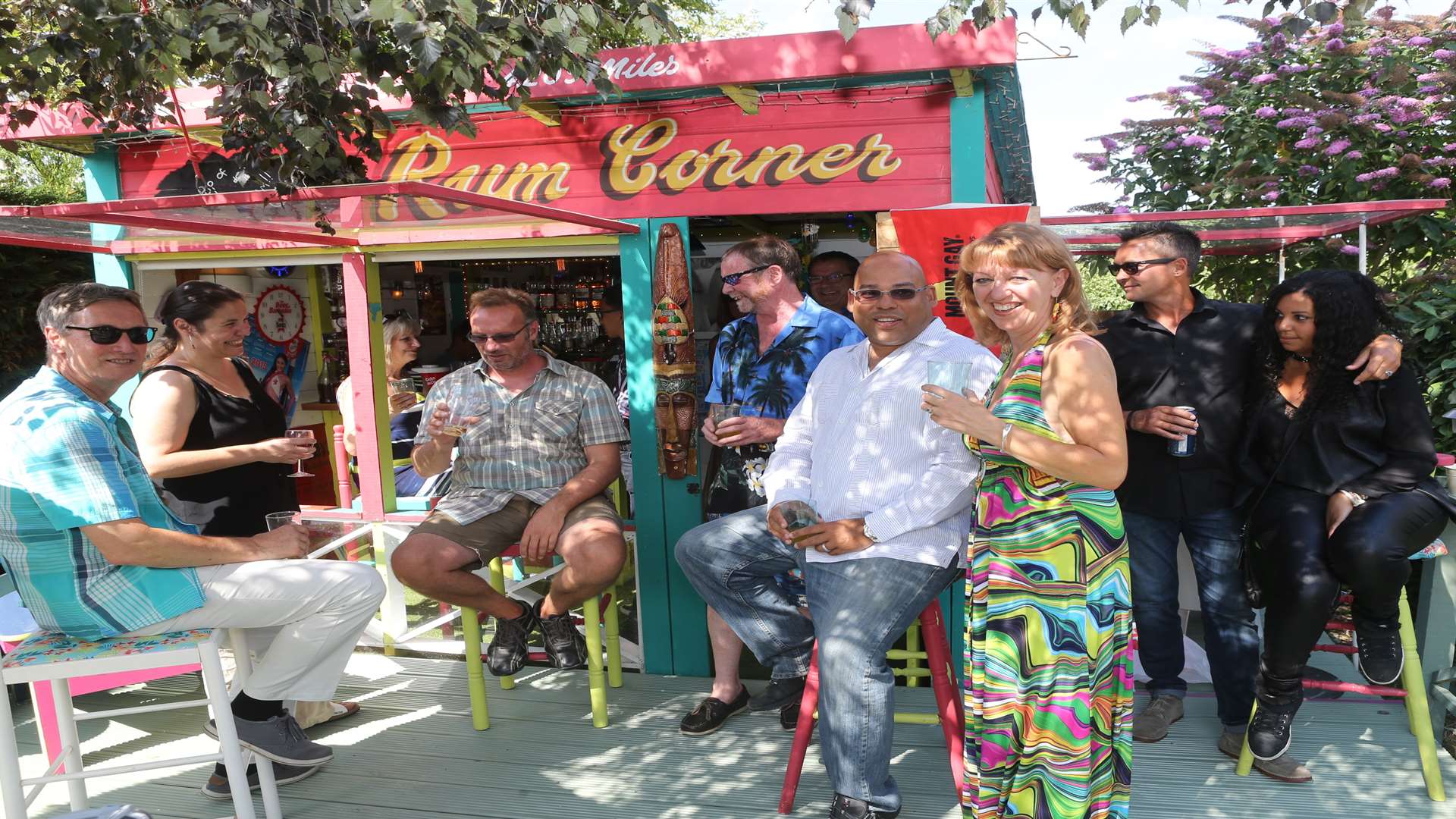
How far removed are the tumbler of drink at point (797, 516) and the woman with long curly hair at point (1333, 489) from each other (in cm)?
148

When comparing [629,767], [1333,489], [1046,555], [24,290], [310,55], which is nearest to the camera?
[1046,555]

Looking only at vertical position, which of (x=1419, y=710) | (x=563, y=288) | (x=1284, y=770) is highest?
(x=563, y=288)

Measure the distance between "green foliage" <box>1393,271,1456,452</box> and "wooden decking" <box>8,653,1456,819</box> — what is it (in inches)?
63.9

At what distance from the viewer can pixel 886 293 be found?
2703mm

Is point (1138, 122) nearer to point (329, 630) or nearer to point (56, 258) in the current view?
point (329, 630)

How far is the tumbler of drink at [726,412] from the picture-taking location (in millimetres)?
3143

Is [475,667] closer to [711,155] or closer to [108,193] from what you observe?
[711,155]

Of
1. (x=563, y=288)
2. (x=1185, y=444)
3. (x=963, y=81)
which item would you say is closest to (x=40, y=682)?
(x=1185, y=444)

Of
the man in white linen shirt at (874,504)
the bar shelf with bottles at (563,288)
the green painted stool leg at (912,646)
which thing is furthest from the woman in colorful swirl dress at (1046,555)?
the bar shelf with bottles at (563,288)

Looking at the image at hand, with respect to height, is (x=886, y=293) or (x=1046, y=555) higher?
(x=886, y=293)

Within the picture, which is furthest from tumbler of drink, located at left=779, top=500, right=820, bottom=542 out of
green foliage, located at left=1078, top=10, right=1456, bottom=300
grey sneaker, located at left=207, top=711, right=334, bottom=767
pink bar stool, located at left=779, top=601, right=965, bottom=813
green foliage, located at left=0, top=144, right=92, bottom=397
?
green foliage, located at left=0, top=144, right=92, bottom=397

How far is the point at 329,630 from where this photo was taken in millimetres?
2818

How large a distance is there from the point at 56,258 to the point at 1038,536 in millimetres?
7345

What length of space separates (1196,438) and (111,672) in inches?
127
